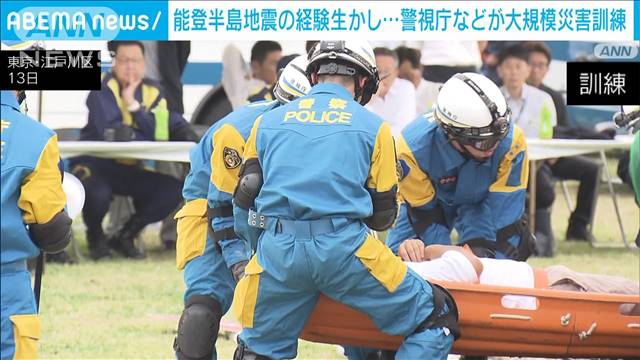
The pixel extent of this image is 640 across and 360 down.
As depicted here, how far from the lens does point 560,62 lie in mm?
16453

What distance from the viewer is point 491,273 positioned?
6578 millimetres

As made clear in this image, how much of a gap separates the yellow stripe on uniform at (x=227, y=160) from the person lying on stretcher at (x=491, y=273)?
933mm

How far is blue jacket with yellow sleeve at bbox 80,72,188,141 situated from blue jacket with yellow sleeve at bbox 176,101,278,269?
18.1ft

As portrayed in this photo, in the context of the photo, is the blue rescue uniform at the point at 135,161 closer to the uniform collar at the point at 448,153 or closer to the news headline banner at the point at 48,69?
the news headline banner at the point at 48,69

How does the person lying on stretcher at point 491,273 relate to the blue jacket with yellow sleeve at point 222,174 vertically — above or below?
below

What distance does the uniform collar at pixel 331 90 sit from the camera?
5844 mm

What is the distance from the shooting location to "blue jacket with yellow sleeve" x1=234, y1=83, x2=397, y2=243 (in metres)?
5.58

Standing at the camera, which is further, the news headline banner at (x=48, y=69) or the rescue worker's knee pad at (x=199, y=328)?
the news headline banner at (x=48, y=69)

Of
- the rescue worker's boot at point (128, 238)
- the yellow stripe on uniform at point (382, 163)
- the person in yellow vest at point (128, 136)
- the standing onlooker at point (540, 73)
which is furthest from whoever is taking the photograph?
the standing onlooker at point (540, 73)

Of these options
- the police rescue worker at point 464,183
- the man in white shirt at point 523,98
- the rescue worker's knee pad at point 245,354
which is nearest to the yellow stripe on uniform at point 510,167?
the police rescue worker at point 464,183

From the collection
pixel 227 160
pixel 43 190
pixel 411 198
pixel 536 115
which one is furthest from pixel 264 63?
pixel 43 190

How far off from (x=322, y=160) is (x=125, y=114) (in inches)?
264

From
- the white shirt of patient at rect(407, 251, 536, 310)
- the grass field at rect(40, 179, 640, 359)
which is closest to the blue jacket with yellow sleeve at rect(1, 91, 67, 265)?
the white shirt of patient at rect(407, 251, 536, 310)

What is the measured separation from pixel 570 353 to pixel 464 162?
1388 millimetres
